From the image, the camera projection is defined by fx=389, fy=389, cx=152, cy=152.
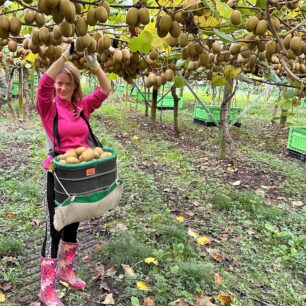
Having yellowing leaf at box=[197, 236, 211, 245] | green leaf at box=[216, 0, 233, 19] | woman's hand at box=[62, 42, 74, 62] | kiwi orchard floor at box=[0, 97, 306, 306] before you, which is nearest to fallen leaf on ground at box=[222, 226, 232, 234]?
kiwi orchard floor at box=[0, 97, 306, 306]

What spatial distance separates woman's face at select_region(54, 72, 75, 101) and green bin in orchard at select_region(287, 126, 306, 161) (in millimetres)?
5944

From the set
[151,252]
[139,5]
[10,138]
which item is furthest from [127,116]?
[139,5]

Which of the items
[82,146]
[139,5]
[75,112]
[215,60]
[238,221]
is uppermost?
[139,5]

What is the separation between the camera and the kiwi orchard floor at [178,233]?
277cm

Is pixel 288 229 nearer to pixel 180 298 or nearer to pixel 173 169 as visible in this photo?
pixel 180 298

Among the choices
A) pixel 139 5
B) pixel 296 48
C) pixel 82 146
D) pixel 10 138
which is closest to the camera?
pixel 139 5

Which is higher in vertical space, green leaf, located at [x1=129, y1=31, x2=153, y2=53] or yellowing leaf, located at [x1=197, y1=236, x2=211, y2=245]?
green leaf, located at [x1=129, y1=31, x2=153, y2=53]

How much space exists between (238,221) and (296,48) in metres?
2.79

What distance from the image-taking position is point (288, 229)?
400cm

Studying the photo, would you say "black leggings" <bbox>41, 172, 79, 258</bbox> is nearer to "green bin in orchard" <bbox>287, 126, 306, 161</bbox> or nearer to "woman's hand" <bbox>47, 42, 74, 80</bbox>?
"woman's hand" <bbox>47, 42, 74, 80</bbox>

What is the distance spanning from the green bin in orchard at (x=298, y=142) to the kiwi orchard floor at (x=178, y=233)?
Answer: 46 cm

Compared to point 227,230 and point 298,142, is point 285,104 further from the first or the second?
point 298,142

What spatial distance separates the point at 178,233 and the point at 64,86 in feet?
5.86

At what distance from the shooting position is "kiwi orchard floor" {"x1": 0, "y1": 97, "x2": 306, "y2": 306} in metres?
2.77
